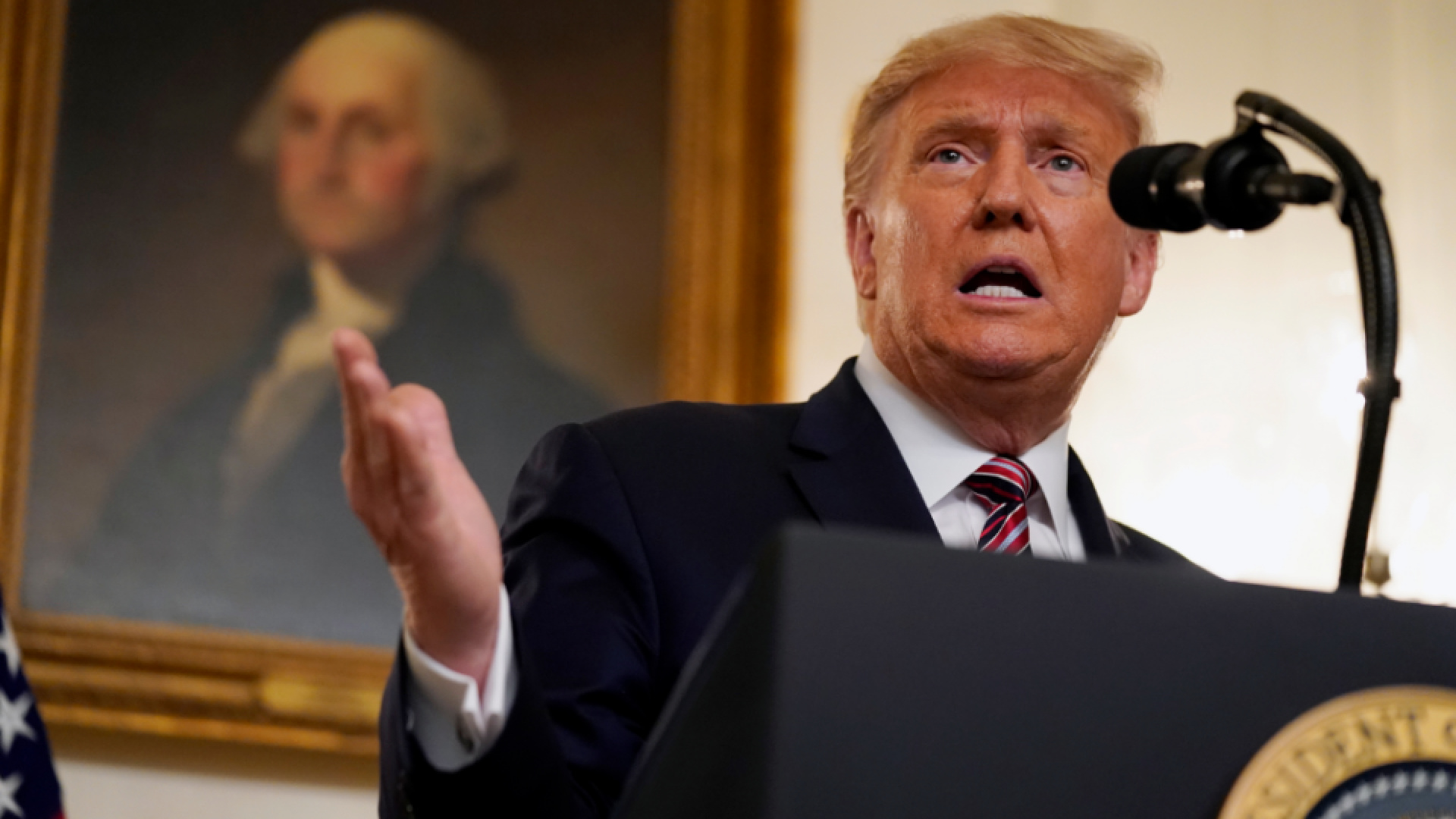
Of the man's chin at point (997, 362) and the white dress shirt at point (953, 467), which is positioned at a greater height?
the man's chin at point (997, 362)

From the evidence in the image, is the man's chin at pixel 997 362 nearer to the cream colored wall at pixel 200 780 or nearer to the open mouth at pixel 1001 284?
the open mouth at pixel 1001 284

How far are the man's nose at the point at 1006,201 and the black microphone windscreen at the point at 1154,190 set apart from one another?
68 centimetres

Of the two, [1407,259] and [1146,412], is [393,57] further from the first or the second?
[1407,259]

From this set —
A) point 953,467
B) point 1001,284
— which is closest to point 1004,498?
point 953,467

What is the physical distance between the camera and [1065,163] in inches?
88.2

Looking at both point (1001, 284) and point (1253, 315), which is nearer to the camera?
point (1001, 284)

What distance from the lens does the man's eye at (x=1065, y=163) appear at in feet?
7.34

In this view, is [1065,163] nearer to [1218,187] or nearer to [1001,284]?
[1001,284]

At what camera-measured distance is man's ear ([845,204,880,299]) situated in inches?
95.2

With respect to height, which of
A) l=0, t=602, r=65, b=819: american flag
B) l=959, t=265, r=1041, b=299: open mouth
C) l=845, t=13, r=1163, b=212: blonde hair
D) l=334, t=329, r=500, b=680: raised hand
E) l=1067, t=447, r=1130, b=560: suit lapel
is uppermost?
l=845, t=13, r=1163, b=212: blonde hair

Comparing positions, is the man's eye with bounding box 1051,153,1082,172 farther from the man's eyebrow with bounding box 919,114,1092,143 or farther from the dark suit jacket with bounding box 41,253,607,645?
the dark suit jacket with bounding box 41,253,607,645

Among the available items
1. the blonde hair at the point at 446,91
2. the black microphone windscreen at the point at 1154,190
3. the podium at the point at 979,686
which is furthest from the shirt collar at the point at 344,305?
the podium at the point at 979,686

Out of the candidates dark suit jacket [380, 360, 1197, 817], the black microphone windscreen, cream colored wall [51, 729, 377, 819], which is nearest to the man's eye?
dark suit jacket [380, 360, 1197, 817]

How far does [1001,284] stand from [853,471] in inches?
17.1
